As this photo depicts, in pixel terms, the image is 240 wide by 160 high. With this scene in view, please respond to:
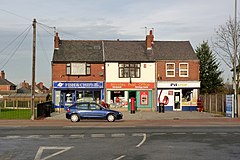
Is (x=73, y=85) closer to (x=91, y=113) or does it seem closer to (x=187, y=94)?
(x=187, y=94)

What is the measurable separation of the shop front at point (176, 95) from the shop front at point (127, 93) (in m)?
1.16

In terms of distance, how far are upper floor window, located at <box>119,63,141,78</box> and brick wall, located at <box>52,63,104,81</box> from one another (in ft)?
7.31

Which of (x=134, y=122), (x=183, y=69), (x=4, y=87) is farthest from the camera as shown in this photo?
(x=4, y=87)

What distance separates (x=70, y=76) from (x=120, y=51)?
6631 millimetres

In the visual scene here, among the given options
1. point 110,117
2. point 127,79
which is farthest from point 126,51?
point 110,117

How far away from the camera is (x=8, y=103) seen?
64.5 metres

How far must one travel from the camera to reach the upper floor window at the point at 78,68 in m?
48.6

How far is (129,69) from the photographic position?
4906 centimetres

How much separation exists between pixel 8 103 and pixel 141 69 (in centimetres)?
2472

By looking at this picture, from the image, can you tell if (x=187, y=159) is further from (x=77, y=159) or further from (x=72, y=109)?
(x=72, y=109)

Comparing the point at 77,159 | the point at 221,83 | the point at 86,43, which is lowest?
the point at 77,159

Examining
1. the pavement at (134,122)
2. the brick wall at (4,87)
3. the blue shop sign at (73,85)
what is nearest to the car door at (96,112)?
the pavement at (134,122)

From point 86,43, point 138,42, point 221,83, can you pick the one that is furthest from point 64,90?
point 221,83

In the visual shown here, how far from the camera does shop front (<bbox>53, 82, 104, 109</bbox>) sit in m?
48.2
